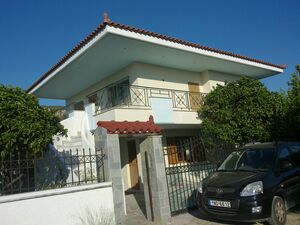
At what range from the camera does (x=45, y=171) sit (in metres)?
9.51

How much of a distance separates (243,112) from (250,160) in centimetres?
600

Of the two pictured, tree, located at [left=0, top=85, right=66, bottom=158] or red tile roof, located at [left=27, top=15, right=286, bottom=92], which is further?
red tile roof, located at [left=27, top=15, right=286, bottom=92]

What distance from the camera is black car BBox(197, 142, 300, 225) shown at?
6.38 meters

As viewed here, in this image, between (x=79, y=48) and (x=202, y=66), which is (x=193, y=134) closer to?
(x=202, y=66)

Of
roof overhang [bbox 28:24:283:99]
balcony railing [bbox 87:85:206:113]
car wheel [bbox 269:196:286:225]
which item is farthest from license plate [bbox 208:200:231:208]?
roof overhang [bbox 28:24:283:99]

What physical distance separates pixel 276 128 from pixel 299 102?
1.50m

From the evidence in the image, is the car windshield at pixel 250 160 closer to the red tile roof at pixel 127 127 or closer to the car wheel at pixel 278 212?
the car wheel at pixel 278 212

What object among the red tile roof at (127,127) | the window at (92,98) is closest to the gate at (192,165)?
the red tile roof at (127,127)

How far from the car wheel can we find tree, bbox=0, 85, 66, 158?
631 centimetres

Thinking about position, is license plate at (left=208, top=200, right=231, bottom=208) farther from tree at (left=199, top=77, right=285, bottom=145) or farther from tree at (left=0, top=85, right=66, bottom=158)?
tree at (left=199, top=77, right=285, bottom=145)

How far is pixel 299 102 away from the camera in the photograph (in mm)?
12711

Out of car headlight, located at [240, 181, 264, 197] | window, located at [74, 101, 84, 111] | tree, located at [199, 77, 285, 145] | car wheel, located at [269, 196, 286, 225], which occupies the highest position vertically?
window, located at [74, 101, 84, 111]

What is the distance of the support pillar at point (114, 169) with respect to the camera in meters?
7.19

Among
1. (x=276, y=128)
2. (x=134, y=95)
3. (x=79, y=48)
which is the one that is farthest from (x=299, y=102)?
(x=79, y=48)
